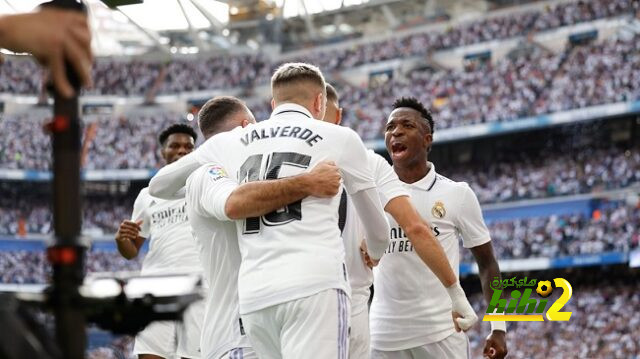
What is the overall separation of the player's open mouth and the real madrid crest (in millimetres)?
469

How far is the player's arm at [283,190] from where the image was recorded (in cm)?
405

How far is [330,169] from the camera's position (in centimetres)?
412

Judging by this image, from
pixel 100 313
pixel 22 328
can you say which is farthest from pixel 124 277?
pixel 22 328

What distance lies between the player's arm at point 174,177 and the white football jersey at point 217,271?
0.24m

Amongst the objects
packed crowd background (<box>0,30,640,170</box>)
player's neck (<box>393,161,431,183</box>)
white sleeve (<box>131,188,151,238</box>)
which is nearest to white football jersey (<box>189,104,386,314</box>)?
player's neck (<box>393,161,431,183</box>)

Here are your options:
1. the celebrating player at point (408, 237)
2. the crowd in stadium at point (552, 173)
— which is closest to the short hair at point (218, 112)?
the celebrating player at point (408, 237)

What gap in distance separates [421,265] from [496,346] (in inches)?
32.7

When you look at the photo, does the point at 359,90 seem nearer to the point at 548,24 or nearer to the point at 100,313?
the point at 548,24

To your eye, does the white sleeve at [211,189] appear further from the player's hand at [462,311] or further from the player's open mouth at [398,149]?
the player's open mouth at [398,149]

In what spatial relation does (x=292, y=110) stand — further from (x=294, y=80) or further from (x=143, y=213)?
(x=143, y=213)

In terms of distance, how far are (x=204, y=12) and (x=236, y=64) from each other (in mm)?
4597

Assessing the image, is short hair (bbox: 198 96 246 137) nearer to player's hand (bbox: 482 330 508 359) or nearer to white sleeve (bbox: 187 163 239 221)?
white sleeve (bbox: 187 163 239 221)

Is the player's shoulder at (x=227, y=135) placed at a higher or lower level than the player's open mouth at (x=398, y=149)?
higher

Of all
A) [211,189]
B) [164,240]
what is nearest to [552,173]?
[164,240]
